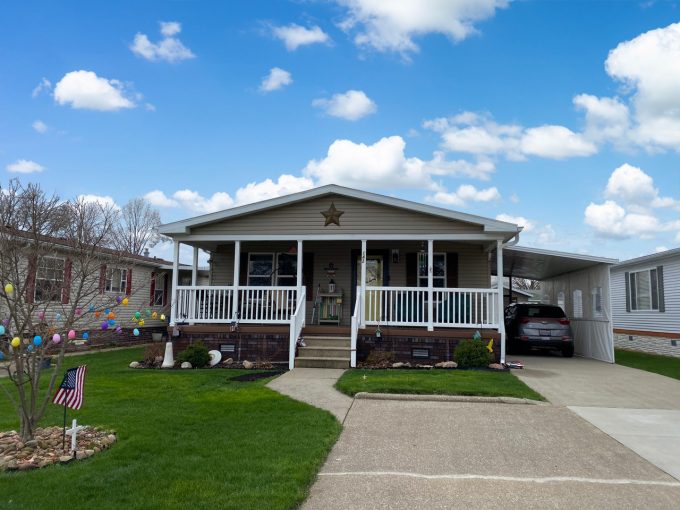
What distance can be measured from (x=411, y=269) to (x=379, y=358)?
3.67m

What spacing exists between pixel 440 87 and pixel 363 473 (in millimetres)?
14922

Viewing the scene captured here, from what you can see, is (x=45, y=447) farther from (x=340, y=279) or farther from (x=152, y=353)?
(x=340, y=279)

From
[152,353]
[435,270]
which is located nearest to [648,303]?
[435,270]

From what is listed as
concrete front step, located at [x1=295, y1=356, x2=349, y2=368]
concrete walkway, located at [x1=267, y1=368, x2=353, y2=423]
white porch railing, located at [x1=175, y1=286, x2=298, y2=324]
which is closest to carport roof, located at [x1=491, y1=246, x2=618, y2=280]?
concrete front step, located at [x1=295, y1=356, x2=349, y2=368]

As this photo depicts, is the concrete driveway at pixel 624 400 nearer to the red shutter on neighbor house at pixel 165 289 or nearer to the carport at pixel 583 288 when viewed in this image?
the carport at pixel 583 288

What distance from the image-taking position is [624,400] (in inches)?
299

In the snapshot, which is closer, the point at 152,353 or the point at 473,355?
the point at 473,355

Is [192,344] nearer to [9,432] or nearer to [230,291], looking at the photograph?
[230,291]

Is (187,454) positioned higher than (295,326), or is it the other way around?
(295,326)

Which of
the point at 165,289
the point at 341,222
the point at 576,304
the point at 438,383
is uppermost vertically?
the point at 341,222

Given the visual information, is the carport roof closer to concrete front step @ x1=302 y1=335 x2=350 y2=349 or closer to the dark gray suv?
the dark gray suv

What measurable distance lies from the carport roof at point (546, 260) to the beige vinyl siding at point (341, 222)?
2.58 meters

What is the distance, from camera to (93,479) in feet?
12.9

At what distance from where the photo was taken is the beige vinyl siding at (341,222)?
11.9 meters
